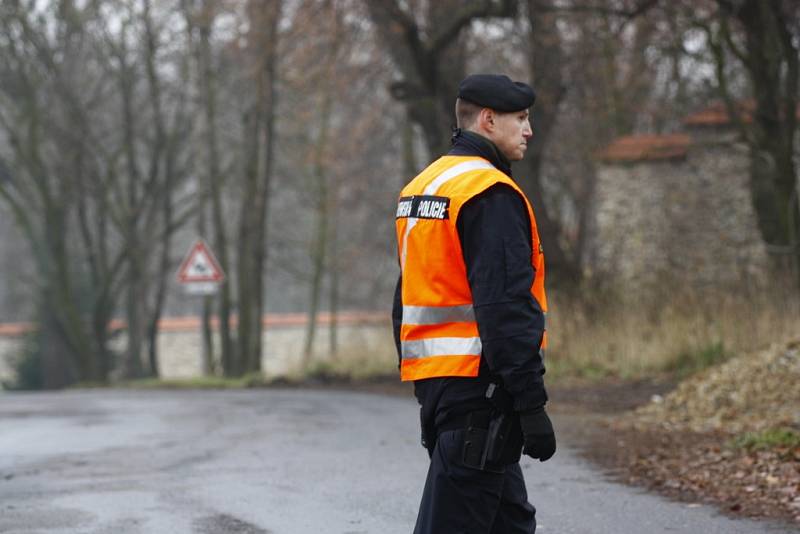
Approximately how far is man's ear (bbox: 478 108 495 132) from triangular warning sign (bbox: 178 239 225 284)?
22.2m

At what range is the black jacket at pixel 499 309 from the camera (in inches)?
179

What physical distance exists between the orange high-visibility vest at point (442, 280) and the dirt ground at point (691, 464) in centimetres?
335

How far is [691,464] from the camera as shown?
9.57 meters

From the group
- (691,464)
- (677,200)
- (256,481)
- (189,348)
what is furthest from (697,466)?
(189,348)

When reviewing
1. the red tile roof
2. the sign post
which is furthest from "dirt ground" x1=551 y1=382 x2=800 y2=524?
the red tile roof

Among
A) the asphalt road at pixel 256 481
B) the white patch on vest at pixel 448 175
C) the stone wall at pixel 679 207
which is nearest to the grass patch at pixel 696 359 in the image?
the asphalt road at pixel 256 481

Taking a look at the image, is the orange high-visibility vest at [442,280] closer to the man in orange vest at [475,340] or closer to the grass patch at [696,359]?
the man in orange vest at [475,340]

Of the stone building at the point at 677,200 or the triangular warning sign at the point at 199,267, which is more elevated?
the stone building at the point at 677,200

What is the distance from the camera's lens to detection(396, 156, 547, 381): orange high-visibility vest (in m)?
4.70

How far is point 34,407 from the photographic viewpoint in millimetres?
18406

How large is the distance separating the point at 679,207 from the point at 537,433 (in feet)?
85.2

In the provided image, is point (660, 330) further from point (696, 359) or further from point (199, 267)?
point (199, 267)

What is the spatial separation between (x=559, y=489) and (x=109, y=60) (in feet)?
98.4

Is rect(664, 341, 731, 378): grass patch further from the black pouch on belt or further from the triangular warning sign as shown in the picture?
the black pouch on belt
